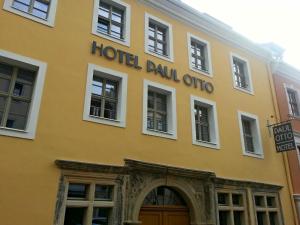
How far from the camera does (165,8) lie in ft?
39.5

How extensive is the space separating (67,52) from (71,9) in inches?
62.7

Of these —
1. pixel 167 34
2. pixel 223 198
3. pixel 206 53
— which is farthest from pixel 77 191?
pixel 206 53

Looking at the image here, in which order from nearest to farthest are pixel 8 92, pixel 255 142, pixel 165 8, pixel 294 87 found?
1. pixel 8 92
2. pixel 165 8
3. pixel 255 142
4. pixel 294 87

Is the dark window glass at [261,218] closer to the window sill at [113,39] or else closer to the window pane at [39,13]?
the window sill at [113,39]

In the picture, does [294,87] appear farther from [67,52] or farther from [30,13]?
[30,13]

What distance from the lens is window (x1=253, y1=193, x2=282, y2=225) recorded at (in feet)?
37.3

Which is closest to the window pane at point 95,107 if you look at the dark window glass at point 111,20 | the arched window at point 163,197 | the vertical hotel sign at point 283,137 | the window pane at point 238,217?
the dark window glass at point 111,20

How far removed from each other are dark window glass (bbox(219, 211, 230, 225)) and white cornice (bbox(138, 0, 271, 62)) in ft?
24.4

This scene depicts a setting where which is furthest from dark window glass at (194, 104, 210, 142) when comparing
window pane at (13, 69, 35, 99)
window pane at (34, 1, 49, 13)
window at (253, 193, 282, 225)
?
window pane at (34, 1, 49, 13)

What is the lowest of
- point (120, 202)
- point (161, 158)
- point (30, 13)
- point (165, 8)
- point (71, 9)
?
point (120, 202)

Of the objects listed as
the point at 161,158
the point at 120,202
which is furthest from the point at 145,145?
the point at 120,202

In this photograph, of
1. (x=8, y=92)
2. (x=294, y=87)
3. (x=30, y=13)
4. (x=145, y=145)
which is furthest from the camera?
(x=294, y=87)

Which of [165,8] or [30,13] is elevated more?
[165,8]

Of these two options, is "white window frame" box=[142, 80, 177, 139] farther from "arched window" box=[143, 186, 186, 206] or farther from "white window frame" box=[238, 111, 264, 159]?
"white window frame" box=[238, 111, 264, 159]
